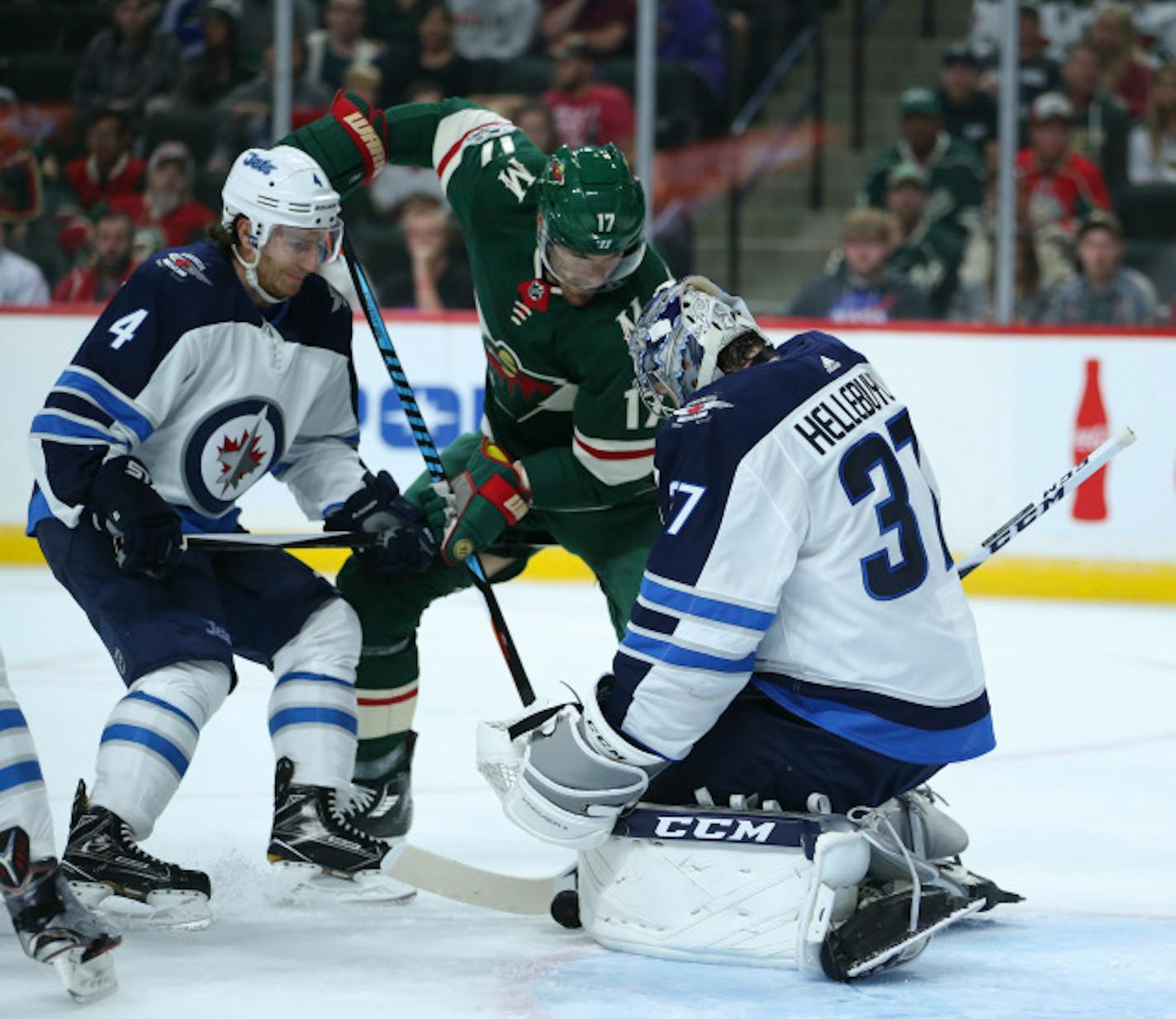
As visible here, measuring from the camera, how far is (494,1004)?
8.08 feet

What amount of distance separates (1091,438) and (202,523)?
3.54 metres

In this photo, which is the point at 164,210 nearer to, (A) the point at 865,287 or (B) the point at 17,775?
(A) the point at 865,287

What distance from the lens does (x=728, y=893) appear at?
259cm

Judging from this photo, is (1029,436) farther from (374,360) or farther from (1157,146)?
(374,360)

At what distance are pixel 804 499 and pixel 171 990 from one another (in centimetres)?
93

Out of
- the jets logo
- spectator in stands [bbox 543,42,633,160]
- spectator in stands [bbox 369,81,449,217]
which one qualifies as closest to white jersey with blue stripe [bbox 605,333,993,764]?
the jets logo

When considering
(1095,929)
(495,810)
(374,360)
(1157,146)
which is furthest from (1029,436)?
(1095,929)

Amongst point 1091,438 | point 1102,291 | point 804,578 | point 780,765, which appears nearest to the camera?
point 804,578

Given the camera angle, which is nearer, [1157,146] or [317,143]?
[317,143]

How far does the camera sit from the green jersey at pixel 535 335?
129 inches

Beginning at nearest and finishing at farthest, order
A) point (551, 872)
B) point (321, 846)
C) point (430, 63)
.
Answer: point (321, 846) < point (551, 872) < point (430, 63)

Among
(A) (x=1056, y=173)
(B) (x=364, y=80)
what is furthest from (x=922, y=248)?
(B) (x=364, y=80)

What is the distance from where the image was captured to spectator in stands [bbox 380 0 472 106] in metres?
6.84

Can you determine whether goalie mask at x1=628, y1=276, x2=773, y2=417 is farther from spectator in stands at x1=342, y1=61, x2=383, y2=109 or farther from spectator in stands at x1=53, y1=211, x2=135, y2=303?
spectator in stands at x1=342, y1=61, x2=383, y2=109
